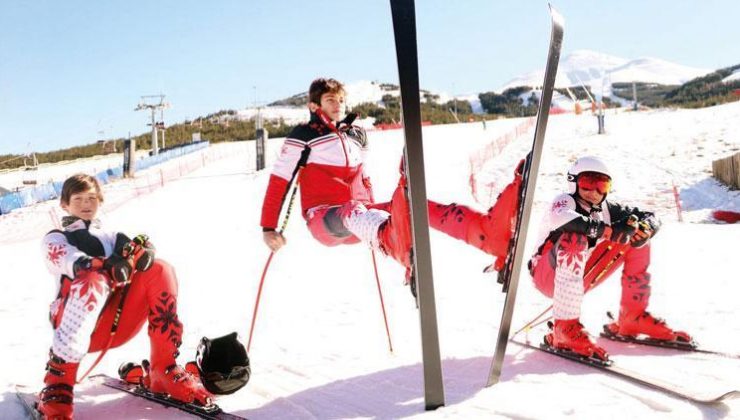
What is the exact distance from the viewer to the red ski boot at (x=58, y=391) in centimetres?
261

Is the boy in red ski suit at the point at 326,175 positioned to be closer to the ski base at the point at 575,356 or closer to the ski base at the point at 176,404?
the ski base at the point at 176,404

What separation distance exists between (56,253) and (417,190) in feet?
5.47

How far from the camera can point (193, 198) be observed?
54.7 feet

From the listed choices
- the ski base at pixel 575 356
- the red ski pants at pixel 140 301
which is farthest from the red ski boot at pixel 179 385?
the ski base at pixel 575 356

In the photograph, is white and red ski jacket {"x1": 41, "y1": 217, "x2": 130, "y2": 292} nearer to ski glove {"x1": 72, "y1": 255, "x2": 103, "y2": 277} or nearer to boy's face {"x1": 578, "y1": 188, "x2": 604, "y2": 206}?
ski glove {"x1": 72, "y1": 255, "x2": 103, "y2": 277}

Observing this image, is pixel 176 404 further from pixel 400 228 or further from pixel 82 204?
pixel 400 228

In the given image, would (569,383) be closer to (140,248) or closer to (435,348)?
(435,348)

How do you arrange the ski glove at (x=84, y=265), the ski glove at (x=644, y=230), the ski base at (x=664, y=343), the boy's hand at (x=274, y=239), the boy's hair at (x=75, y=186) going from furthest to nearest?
the boy's hand at (x=274, y=239)
the ski base at (x=664, y=343)
the ski glove at (x=644, y=230)
the boy's hair at (x=75, y=186)
the ski glove at (x=84, y=265)

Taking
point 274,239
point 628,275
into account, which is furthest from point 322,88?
point 628,275

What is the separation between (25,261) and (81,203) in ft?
26.8

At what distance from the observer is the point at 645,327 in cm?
368

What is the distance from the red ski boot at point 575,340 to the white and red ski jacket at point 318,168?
1398 mm

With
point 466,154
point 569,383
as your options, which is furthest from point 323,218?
point 466,154

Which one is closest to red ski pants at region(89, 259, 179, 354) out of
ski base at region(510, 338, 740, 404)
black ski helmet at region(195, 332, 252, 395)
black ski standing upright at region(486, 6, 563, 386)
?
black ski helmet at region(195, 332, 252, 395)
